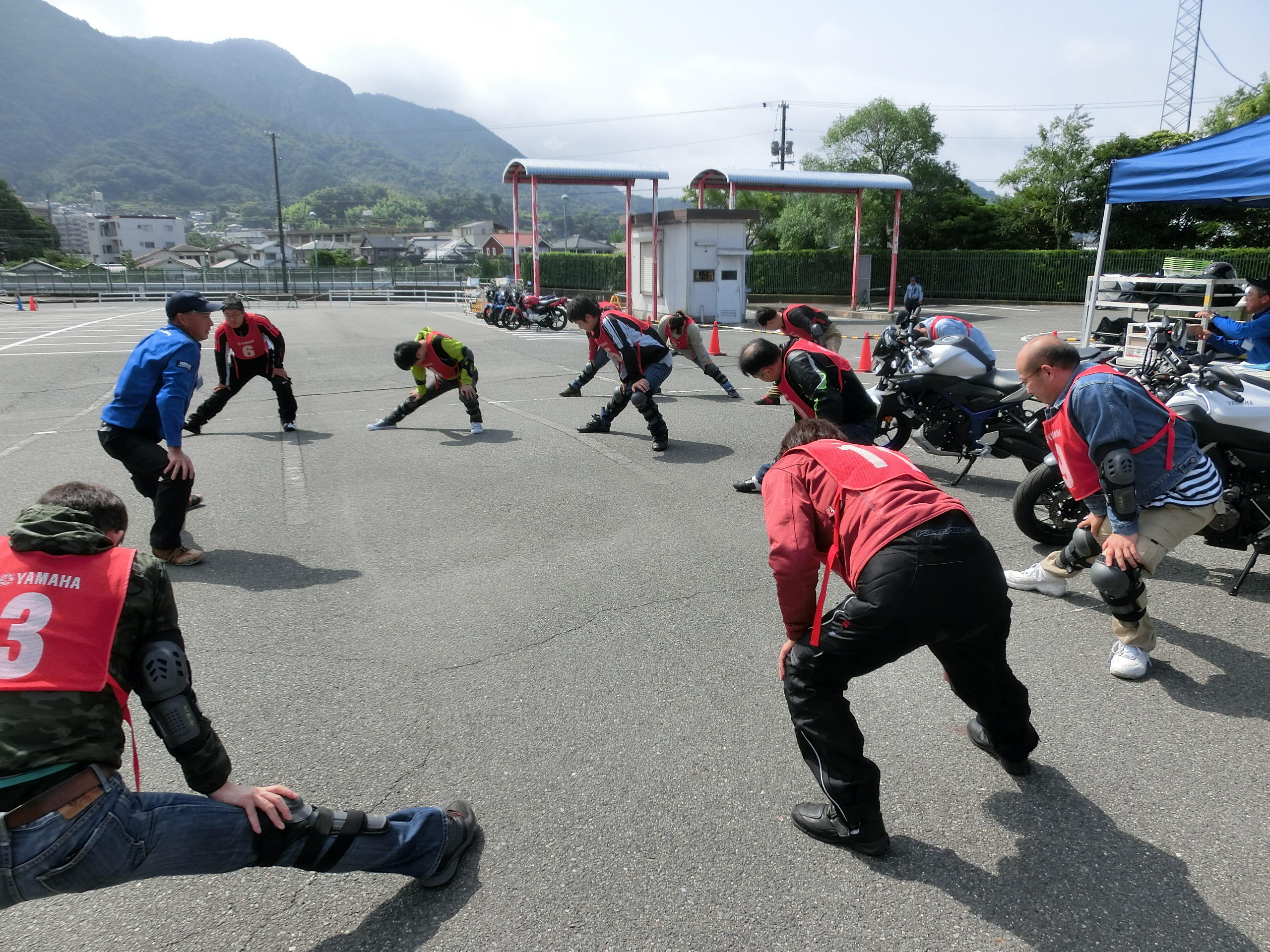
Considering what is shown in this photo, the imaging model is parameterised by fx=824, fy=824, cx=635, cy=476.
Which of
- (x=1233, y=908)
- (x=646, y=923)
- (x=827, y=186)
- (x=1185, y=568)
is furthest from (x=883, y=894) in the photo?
(x=827, y=186)

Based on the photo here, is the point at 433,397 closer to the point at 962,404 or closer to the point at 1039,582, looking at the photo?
the point at 962,404

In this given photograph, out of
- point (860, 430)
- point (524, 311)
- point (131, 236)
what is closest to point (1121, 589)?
point (860, 430)

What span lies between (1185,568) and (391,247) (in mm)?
119219

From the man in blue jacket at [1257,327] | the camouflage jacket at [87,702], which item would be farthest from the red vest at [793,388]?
the man in blue jacket at [1257,327]

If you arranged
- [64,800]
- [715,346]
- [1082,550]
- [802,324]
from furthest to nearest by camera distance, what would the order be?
[715,346]
[802,324]
[1082,550]
[64,800]

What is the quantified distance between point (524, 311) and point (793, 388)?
18.8 metres

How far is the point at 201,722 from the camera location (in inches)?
87.4

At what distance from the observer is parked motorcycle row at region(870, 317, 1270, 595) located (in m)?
4.74

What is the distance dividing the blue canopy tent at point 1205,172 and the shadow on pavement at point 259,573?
32.9 feet

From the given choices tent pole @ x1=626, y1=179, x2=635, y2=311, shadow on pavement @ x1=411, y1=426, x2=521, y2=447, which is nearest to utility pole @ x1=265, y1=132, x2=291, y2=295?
tent pole @ x1=626, y1=179, x2=635, y2=311

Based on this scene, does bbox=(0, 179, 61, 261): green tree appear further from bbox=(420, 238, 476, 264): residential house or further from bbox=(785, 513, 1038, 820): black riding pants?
bbox=(785, 513, 1038, 820): black riding pants

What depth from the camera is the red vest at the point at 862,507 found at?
255 cm

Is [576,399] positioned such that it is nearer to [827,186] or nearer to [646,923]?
[646,923]

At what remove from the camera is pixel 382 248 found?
114m
